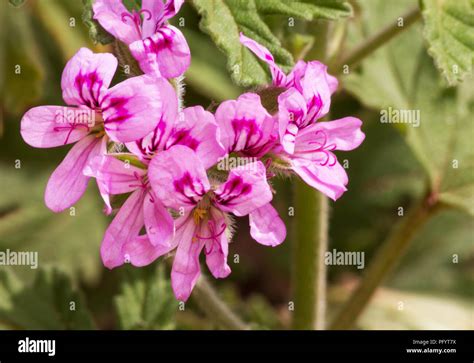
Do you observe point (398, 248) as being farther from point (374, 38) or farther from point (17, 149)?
point (17, 149)

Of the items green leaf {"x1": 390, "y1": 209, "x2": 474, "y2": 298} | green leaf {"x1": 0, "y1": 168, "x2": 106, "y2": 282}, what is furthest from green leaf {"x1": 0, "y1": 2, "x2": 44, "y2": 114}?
green leaf {"x1": 390, "y1": 209, "x2": 474, "y2": 298}

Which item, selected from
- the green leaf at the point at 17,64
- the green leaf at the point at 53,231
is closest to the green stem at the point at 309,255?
the green leaf at the point at 17,64

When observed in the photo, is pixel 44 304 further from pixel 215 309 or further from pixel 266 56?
pixel 266 56

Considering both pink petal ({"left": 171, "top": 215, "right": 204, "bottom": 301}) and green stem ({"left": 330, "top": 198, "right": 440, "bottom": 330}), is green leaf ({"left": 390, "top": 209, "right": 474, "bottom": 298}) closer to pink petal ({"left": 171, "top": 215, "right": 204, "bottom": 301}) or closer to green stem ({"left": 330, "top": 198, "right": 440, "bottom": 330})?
green stem ({"left": 330, "top": 198, "right": 440, "bottom": 330})

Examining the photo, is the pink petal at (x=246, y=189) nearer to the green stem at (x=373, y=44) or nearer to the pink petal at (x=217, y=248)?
the pink petal at (x=217, y=248)

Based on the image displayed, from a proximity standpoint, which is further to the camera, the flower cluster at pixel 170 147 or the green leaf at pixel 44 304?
the green leaf at pixel 44 304
